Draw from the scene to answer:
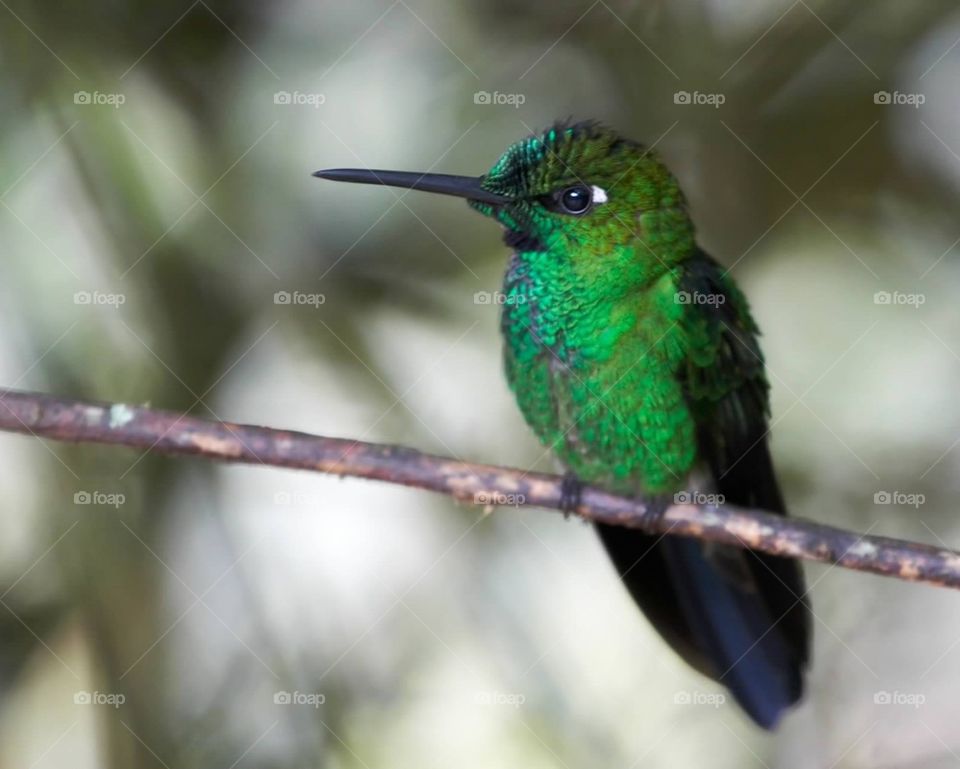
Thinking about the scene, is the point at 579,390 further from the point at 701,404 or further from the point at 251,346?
the point at 251,346

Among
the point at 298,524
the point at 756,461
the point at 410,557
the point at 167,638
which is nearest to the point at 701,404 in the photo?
the point at 756,461
